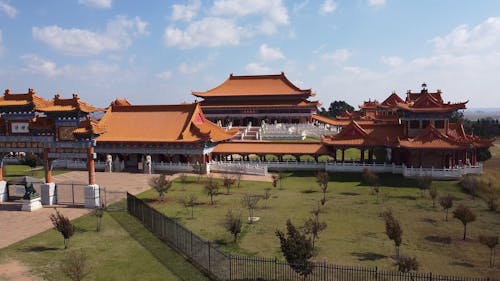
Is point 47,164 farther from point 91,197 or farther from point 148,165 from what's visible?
point 148,165

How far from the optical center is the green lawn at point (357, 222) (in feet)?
70.9

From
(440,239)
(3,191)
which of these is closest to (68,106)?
(3,191)

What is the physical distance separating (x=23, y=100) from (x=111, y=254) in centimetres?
1782

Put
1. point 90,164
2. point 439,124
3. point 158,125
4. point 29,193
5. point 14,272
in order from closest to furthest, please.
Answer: point 14,272 < point 29,193 < point 90,164 < point 439,124 < point 158,125

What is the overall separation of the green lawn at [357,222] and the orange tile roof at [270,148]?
7.81 m

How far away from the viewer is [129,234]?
2481 cm

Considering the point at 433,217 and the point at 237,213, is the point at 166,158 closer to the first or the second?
the point at 237,213

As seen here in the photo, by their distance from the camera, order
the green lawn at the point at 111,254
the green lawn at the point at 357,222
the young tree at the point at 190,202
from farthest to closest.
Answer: the young tree at the point at 190,202 → the green lawn at the point at 357,222 → the green lawn at the point at 111,254

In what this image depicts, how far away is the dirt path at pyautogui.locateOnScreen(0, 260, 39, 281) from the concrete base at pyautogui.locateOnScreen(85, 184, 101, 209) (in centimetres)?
1005

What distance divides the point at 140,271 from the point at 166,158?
31.8 meters

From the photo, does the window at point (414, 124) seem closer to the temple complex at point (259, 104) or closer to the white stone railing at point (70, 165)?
the temple complex at point (259, 104)

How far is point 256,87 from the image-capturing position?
8206cm

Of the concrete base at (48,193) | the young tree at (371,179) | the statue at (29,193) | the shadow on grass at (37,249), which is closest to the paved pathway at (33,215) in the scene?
the concrete base at (48,193)

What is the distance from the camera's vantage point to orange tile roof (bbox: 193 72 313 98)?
78.9 metres
